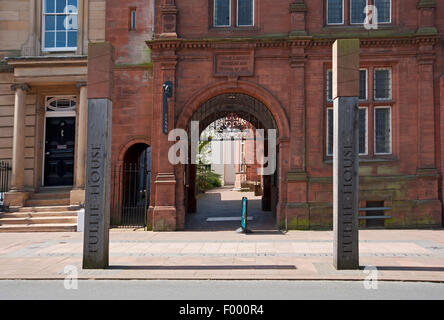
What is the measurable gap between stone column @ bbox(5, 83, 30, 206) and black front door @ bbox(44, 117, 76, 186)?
3.93 ft

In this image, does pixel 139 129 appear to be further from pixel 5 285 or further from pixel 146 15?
pixel 5 285

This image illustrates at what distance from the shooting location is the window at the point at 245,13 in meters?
13.8

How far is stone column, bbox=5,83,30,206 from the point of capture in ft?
47.3

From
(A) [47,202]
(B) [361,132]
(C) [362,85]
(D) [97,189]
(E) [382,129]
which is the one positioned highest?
(C) [362,85]

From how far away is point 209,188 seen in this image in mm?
36469

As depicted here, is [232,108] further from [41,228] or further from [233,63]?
[41,228]

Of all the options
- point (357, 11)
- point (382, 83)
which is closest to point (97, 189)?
point (382, 83)

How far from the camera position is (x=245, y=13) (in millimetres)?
13812

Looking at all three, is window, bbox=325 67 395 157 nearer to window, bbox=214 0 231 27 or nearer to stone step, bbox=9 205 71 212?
window, bbox=214 0 231 27

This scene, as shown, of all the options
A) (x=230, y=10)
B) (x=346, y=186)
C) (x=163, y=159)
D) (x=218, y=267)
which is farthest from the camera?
(x=230, y=10)

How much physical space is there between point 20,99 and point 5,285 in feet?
32.8

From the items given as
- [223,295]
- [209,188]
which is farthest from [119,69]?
[209,188]

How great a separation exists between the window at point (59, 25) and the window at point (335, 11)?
32.8 feet

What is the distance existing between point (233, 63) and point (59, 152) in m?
8.19
